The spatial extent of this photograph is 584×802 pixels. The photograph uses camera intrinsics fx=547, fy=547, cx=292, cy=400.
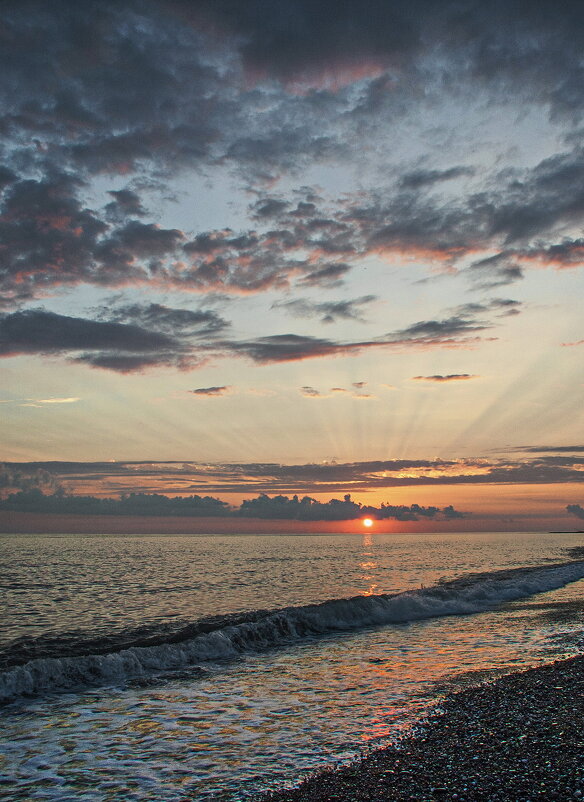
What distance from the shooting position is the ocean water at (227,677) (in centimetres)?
1042

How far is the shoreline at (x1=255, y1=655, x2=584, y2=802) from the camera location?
8430 mm

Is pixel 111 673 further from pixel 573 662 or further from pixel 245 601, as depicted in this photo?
pixel 245 601

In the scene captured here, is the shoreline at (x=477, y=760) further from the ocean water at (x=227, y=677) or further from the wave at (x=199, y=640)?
the wave at (x=199, y=640)

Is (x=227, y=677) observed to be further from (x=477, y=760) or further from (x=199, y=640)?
(x=477, y=760)

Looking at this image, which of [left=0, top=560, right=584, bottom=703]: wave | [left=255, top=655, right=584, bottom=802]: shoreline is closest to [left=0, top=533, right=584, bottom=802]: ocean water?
[left=0, top=560, right=584, bottom=703]: wave

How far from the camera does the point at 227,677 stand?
59.3 ft

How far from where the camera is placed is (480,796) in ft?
26.9

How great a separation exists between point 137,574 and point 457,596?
1511 inches

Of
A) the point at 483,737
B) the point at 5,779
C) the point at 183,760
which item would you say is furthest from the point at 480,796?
the point at 5,779

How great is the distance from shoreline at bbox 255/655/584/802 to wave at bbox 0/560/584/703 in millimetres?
10769

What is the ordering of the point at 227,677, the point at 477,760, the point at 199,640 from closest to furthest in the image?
the point at 477,760 → the point at 227,677 → the point at 199,640

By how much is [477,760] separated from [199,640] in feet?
49.1

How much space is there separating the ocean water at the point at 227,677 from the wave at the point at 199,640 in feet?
0.25

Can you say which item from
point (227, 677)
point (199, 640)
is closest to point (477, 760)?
point (227, 677)
